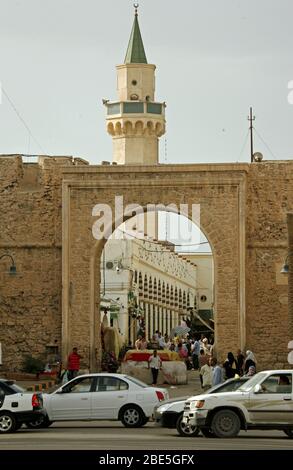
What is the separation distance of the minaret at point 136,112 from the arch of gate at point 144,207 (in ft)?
83.1

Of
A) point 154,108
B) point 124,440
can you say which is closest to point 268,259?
point 124,440

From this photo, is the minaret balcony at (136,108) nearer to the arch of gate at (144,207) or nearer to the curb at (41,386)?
the arch of gate at (144,207)

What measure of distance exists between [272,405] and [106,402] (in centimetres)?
387

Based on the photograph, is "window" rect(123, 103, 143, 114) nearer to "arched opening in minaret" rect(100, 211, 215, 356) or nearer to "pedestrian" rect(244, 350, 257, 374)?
"arched opening in minaret" rect(100, 211, 215, 356)

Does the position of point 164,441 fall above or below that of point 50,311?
below

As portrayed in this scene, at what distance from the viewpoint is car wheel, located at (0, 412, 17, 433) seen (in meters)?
25.3

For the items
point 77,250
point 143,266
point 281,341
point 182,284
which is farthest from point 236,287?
point 182,284

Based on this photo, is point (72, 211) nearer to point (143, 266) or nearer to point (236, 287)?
point (236, 287)

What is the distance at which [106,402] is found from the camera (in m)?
26.5

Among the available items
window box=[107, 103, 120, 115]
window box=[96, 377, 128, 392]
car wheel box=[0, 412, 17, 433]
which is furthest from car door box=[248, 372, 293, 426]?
window box=[107, 103, 120, 115]

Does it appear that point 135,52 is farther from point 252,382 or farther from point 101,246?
point 252,382

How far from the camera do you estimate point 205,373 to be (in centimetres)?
3453

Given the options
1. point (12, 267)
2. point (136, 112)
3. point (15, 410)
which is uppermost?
point (136, 112)
